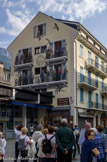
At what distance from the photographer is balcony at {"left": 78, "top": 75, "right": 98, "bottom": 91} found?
31.6m

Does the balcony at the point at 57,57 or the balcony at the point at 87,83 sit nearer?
the balcony at the point at 57,57

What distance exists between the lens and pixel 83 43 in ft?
110

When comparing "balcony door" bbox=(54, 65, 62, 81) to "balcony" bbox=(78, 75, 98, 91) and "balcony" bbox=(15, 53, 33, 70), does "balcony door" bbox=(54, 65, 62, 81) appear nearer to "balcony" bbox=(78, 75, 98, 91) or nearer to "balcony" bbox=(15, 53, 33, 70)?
"balcony" bbox=(78, 75, 98, 91)

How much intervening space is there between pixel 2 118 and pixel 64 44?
11.3 m

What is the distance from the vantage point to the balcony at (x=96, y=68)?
34362 mm

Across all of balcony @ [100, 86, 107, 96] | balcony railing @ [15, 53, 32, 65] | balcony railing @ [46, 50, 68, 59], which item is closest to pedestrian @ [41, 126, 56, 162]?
balcony railing @ [46, 50, 68, 59]

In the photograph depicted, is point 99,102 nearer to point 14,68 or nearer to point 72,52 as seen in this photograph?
point 72,52

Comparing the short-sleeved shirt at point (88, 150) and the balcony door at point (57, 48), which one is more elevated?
the balcony door at point (57, 48)

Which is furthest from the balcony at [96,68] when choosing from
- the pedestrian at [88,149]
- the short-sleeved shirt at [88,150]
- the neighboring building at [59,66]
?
the short-sleeved shirt at [88,150]

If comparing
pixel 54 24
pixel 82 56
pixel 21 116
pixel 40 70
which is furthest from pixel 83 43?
pixel 21 116

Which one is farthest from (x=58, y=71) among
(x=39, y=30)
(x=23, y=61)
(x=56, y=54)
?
(x=39, y=30)

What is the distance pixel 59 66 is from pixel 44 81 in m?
2.54

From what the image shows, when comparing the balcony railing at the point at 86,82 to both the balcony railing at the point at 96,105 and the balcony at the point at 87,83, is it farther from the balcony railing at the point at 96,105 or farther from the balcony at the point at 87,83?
the balcony railing at the point at 96,105

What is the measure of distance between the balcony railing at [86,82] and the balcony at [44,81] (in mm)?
2057
